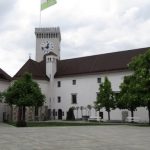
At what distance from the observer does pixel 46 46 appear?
9081 centimetres

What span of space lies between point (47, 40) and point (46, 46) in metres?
2.26

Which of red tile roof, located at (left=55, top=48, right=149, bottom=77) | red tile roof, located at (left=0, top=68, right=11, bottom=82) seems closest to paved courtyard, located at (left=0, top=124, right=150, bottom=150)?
red tile roof, located at (left=55, top=48, right=149, bottom=77)

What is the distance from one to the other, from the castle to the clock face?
1478 centimetres

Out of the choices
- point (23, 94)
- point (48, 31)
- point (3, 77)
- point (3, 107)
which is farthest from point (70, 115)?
point (48, 31)

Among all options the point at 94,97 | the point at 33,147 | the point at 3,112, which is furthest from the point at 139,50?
the point at 33,147

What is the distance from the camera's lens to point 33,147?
16.1m

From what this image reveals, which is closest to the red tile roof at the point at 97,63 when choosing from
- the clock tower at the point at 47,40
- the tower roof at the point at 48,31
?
the clock tower at the point at 47,40

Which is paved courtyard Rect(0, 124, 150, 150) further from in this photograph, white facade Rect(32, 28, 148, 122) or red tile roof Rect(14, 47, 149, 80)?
red tile roof Rect(14, 47, 149, 80)

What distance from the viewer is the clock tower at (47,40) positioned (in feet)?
297

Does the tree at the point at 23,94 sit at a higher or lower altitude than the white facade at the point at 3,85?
lower

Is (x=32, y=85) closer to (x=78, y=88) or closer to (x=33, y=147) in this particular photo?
(x=78, y=88)

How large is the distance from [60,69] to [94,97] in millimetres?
12148

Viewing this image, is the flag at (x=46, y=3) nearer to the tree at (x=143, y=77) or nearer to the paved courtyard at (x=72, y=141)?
the paved courtyard at (x=72, y=141)

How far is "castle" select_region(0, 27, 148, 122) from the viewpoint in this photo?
207 feet
